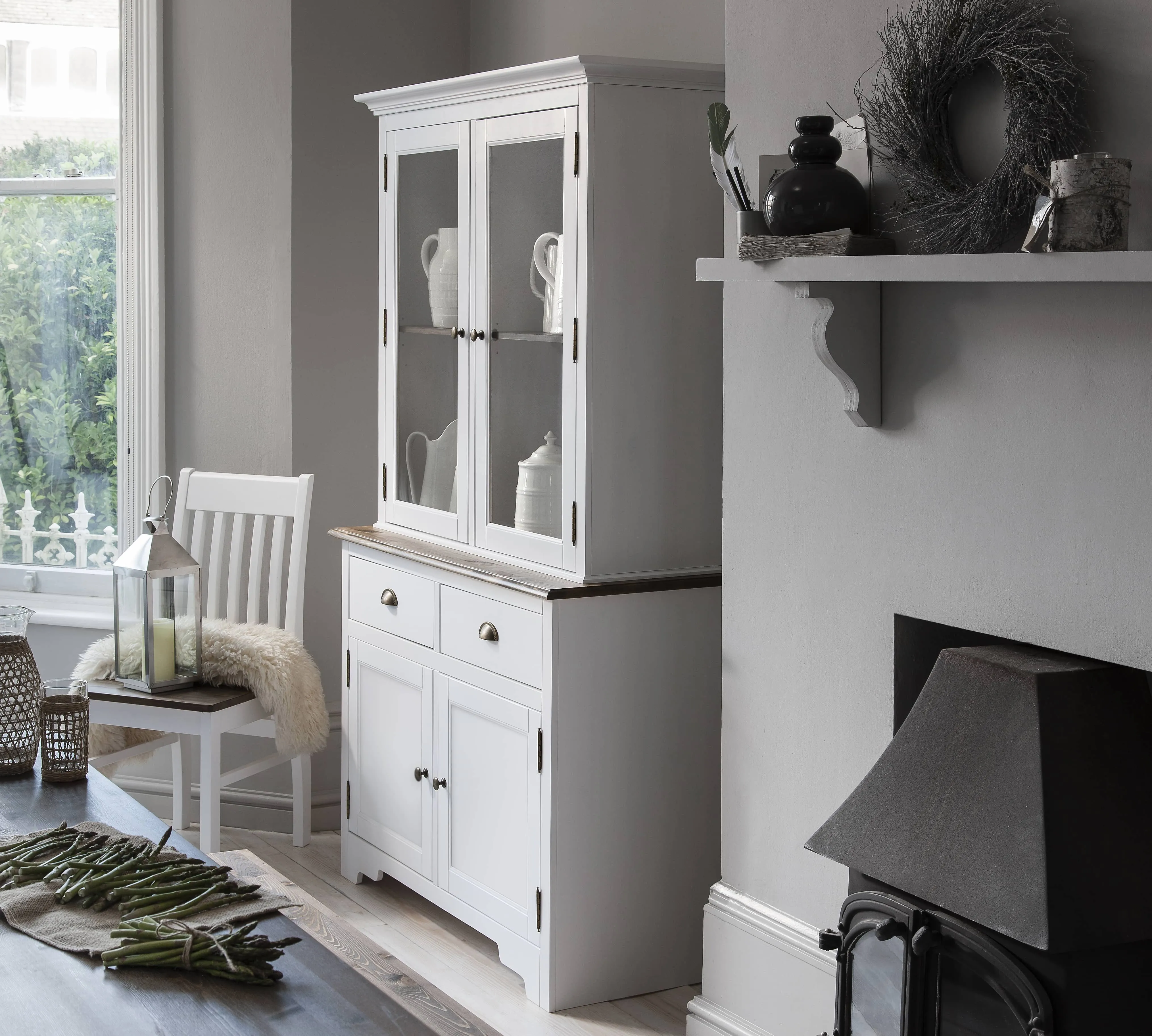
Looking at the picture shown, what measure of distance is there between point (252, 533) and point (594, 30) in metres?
1.65

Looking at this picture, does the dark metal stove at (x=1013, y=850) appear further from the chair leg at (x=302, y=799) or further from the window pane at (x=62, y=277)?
the window pane at (x=62, y=277)

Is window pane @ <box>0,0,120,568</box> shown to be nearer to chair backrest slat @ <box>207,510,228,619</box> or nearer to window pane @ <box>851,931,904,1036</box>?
chair backrest slat @ <box>207,510,228,619</box>

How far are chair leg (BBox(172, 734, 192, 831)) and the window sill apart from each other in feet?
1.64

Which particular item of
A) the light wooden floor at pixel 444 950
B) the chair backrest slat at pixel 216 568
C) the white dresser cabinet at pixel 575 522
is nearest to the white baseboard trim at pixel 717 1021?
the light wooden floor at pixel 444 950

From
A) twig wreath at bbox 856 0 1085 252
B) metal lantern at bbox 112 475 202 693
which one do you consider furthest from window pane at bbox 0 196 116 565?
twig wreath at bbox 856 0 1085 252

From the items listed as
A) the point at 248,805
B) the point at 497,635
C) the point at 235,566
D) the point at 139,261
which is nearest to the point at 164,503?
the point at 235,566

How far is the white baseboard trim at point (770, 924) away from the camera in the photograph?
2.25 meters

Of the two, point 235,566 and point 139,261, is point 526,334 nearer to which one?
point 235,566

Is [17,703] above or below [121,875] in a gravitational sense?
above

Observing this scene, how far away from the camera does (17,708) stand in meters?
1.99

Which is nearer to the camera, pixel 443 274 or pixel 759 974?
pixel 759 974

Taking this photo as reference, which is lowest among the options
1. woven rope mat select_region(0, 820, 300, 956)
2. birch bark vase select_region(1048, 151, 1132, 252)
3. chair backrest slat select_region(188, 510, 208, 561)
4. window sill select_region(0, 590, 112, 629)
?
window sill select_region(0, 590, 112, 629)

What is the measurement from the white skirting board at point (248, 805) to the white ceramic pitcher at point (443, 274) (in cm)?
151

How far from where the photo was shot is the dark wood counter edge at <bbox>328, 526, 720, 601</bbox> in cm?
261
